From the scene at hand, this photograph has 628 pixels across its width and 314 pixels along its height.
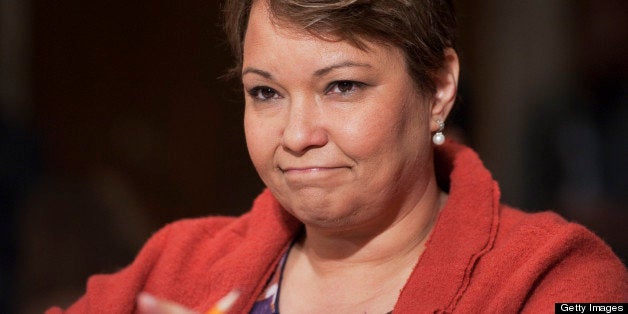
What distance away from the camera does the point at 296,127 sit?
3.71ft

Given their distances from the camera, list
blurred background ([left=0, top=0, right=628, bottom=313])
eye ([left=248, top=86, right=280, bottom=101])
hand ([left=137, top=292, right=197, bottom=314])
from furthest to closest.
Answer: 1. blurred background ([left=0, top=0, right=628, bottom=313])
2. eye ([left=248, top=86, right=280, bottom=101])
3. hand ([left=137, top=292, right=197, bottom=314])

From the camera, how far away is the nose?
3.69ft

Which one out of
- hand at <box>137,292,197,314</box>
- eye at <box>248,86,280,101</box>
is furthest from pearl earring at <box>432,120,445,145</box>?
hand at <box>137,292,197,314</box>

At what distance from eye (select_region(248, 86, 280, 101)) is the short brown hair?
0.11m

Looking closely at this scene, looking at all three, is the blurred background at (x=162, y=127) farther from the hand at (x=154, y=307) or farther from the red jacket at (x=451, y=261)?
the hand at (x=154, y=307)

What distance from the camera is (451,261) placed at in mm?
1175

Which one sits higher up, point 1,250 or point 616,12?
point 616,12

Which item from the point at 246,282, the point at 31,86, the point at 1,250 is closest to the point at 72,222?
the point at 1,250

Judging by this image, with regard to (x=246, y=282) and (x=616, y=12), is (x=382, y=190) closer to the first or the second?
(x=246, y=282)

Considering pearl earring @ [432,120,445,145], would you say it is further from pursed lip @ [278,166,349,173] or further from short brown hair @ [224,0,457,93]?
pursed lip @ [278,166,349,173]

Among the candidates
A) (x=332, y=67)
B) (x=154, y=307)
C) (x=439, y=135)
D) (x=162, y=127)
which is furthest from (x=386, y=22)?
(x=162, y=127)

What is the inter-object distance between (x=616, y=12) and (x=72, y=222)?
1780 mm

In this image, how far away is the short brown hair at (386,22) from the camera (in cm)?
112

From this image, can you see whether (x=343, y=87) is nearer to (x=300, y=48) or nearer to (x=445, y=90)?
(x=300, y=48)
